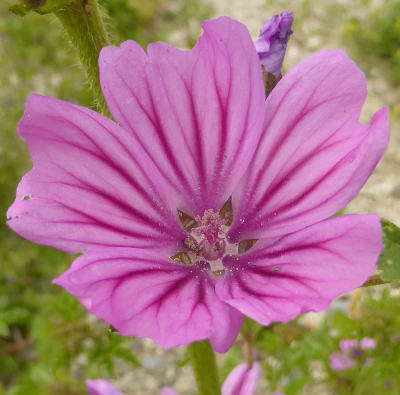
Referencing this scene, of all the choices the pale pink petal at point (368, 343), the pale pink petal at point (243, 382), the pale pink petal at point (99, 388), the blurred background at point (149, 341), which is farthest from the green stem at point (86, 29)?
the pale pink petal at point (368, 343)

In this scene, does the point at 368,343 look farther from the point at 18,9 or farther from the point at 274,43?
the point at 18,9

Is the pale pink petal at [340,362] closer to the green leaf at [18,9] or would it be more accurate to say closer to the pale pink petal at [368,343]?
the pale pink petal at [368,343]

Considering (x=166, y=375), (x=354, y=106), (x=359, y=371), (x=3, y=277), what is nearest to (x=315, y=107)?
(x=354, y=106)

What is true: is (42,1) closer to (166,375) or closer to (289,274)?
(289,274)

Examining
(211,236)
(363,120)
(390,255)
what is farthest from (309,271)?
(363,120)

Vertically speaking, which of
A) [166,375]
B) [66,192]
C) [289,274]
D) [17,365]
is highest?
[66,192]

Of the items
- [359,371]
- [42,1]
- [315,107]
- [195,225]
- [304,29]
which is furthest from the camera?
[304,29]
